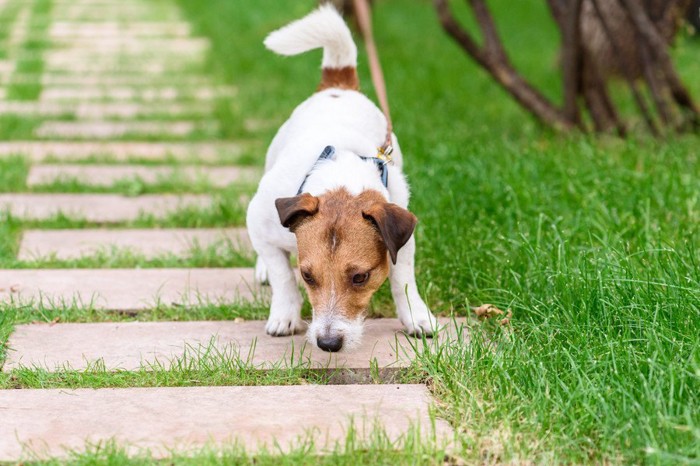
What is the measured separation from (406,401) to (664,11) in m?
4.84

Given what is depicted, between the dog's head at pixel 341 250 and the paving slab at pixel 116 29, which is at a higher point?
the paving slab at pixel 116 29

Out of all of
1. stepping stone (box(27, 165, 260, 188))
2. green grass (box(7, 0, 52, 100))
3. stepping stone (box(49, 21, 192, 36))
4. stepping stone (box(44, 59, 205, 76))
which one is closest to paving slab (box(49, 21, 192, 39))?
stepping stone (box(49, 21, 192, 36))

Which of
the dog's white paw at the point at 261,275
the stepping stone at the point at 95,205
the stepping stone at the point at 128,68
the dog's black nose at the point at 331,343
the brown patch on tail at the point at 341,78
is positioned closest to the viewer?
the dog's black nose at the point at 331,343

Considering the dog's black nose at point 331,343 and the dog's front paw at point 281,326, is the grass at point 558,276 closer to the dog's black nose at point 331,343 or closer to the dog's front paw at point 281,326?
the dog's black nose at point 331,343

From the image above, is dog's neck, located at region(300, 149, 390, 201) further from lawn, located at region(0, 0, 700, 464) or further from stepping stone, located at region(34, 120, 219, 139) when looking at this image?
stepping stone, located at region(34, 120, 219, 139)

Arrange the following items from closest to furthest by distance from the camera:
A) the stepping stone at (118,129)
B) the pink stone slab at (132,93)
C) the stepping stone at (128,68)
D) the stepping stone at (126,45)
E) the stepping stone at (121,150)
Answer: the stepping stone at (121,150) < the stepping stone at (118,129) < the pink stone slab at (132,93) < the stepping stone at (128,68) < the stepping stone at (126,45)

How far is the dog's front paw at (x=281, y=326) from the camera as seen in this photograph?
369cm

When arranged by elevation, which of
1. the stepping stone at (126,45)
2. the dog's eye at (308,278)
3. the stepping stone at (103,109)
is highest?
the stepping stone at (126,45)

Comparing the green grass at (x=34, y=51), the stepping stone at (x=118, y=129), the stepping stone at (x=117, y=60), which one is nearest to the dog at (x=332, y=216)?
the stepping stone at (x=118, y=129)

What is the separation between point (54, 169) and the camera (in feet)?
20.2

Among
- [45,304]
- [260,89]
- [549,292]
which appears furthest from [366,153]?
[260,89]

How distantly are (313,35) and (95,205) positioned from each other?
1870 mm

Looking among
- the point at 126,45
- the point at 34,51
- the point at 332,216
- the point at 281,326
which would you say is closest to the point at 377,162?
the point at 332,216

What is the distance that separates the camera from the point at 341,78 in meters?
4.73
